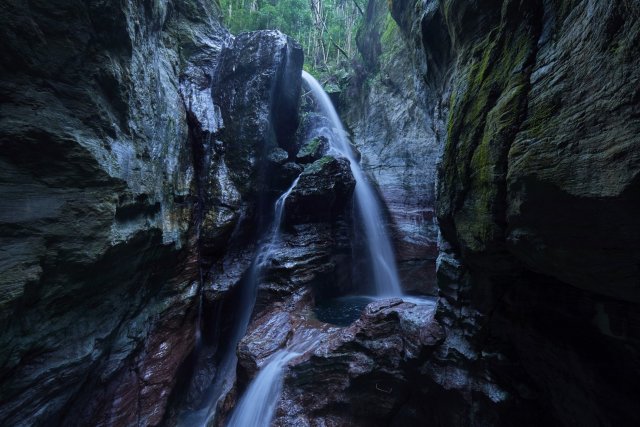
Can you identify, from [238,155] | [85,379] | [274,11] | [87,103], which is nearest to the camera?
[87,103]

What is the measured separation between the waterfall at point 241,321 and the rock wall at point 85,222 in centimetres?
115

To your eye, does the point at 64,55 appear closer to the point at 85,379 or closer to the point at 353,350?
the point at 85,379

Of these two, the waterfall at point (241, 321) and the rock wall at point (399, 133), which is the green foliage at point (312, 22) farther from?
the waterfall at point (241, 321)

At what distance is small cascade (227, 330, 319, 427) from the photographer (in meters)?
5.96

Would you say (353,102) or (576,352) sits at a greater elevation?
(353,102)

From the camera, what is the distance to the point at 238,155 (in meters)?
10.9

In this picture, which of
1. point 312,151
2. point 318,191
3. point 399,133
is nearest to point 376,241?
point 318,191

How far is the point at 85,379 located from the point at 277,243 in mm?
6753

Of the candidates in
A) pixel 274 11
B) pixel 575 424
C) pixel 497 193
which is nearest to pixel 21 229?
pixel 497 193

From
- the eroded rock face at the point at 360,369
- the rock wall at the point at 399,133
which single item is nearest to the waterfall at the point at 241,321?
the eroded rock face at the point at 360,369

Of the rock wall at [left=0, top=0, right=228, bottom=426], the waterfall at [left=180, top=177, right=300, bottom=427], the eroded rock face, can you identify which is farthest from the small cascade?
the rock wall at [left=0, top=0, right=228, bottom=426]

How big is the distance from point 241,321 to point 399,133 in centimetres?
1120

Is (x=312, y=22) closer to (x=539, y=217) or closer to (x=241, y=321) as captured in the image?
(x=241, y=321)

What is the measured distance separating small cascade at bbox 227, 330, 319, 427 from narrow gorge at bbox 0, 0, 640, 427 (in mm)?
40
